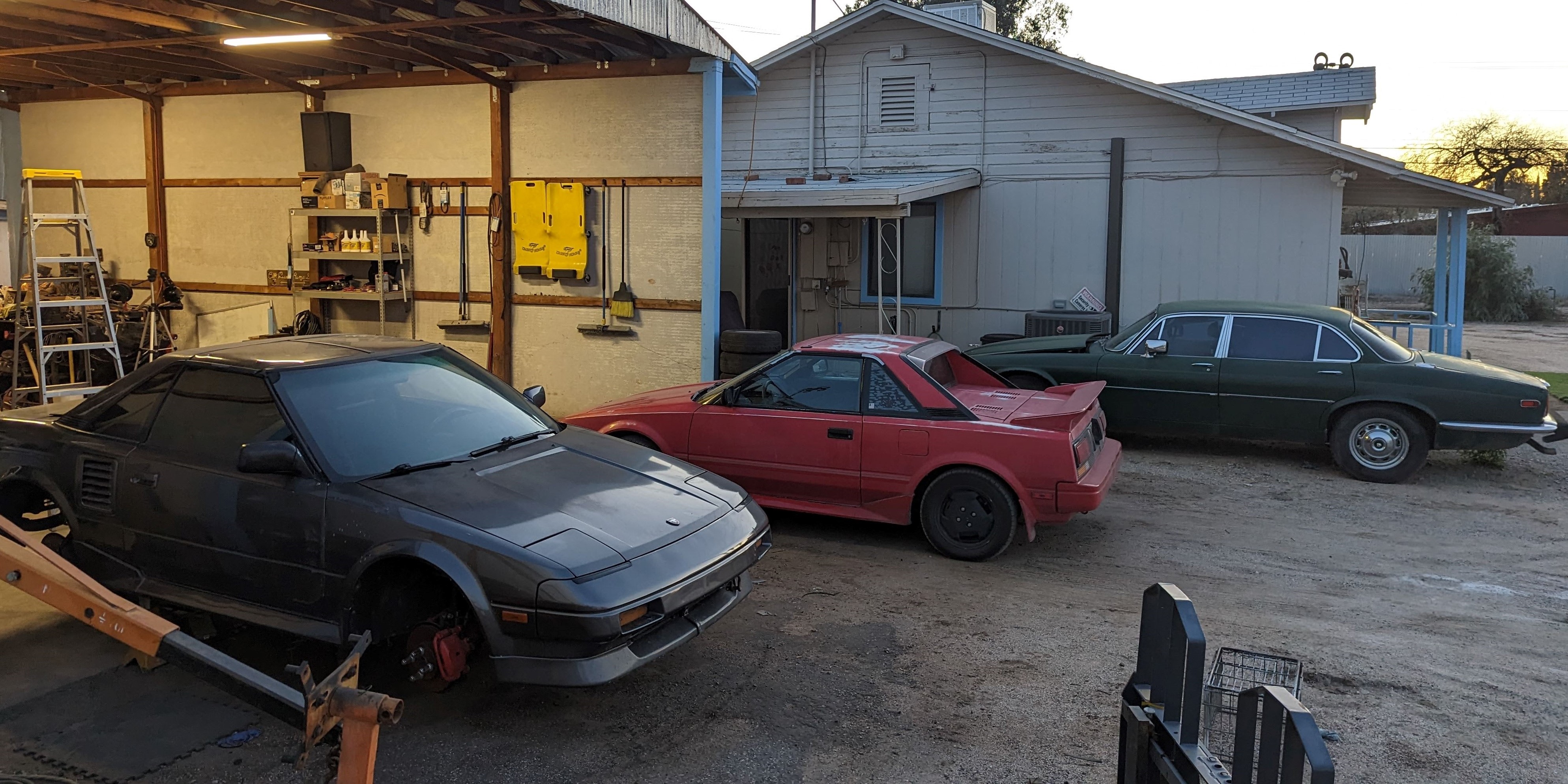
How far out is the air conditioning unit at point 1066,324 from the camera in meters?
13.3

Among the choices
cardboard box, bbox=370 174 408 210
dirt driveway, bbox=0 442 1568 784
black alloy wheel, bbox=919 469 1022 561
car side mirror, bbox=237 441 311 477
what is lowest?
dirt driveway, bbox=0 442 1568 784

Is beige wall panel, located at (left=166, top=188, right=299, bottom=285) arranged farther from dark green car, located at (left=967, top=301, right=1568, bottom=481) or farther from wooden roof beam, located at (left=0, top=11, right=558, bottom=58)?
dark green car, located at (left=967, top=301, right=1568, bottom=481)

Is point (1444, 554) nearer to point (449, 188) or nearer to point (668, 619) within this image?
point (668, 619)

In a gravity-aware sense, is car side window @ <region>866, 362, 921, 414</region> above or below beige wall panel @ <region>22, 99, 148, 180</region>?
below

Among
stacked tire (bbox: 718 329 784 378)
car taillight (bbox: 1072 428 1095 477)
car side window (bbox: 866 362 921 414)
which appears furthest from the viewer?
stacked tire (bbox: 718 329 784 378)

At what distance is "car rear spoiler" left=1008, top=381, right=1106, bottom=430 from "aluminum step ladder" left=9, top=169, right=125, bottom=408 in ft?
27.5

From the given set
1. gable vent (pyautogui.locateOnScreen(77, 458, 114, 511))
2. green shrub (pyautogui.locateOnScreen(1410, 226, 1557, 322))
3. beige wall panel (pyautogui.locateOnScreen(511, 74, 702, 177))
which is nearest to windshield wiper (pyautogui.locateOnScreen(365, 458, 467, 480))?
gable vent (pyautogui.locateOnScreen(77, 458, 114, 511))

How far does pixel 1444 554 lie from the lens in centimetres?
737

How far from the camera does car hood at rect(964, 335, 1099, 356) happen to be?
36.1ft

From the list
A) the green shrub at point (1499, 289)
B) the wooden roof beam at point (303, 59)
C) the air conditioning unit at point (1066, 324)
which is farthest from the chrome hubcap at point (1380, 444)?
the green shrub at point (1499, 289)

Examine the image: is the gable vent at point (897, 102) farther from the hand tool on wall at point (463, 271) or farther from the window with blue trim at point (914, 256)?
the hand tool on wall at point (463, 271)

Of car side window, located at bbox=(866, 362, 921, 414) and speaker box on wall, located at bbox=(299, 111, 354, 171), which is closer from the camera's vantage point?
car side window, located at bbox=(866, 362, 921, 414)

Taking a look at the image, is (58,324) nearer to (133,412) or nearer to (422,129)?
(422,129)

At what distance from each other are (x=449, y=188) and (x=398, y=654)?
7877 millimetres
